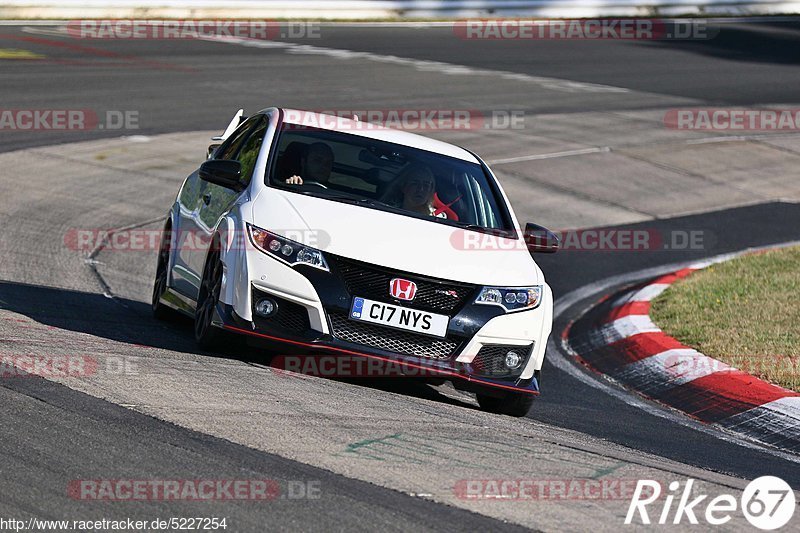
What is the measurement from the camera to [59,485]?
4.65 meters

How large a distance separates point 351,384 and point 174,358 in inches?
37.6

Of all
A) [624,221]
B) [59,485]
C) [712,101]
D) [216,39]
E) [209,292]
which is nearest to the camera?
[59,485]

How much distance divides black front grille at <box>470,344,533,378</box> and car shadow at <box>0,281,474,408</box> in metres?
0.48

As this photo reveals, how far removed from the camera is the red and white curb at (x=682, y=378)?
7652 millimetres

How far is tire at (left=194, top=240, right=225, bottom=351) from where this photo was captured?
7.18 m

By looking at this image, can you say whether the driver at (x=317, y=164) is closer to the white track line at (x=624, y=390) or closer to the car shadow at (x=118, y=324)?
the car shadow at (x=118, y=324)

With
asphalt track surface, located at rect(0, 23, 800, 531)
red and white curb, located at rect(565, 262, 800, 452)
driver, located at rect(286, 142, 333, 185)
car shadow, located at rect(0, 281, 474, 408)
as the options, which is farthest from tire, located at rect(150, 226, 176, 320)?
red and white curb, located at rect(565, 262, 800, 452)

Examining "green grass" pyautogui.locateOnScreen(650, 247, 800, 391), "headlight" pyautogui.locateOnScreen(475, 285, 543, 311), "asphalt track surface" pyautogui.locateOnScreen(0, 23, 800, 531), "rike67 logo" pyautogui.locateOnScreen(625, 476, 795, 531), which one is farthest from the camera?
"green grass" pyautogui.locateOnScreen(650, 247, 800, 391)

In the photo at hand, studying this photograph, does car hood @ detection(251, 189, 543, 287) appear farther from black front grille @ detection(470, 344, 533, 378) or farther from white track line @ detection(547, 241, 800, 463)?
white track line @ detection(547, 241, 800, 463)

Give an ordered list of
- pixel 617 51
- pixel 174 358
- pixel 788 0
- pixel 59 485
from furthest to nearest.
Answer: pixel 788 0, pixel 617 51, pixel 174 358, pixel 59 485

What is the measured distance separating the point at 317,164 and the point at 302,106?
38.4 feet

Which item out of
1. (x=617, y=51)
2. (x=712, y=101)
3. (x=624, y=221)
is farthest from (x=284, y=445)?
(x=617, y=51)

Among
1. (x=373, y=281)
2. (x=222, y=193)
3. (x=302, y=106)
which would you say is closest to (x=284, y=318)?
(x=373, y=281)

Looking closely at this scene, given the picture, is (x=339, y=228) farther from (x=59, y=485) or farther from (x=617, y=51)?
(x=617, y=51)
